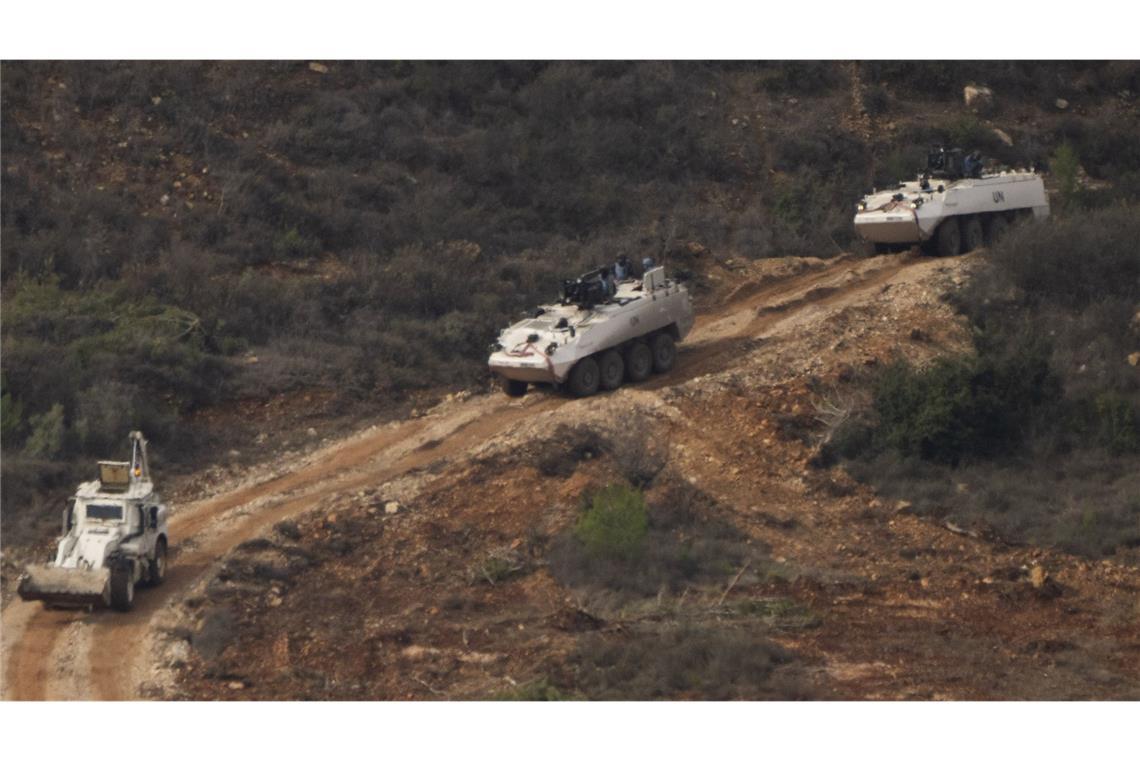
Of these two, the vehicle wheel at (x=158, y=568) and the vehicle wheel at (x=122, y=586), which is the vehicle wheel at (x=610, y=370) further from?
the vehicle wheel at (x=122, y=586)

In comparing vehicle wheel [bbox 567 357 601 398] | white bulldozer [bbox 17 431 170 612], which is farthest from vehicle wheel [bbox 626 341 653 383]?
white bulldozer [bbox 17 431 170 612]

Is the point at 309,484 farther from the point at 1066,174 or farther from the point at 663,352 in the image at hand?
the point at 1066,174

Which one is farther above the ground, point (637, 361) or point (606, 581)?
point (637, 361)

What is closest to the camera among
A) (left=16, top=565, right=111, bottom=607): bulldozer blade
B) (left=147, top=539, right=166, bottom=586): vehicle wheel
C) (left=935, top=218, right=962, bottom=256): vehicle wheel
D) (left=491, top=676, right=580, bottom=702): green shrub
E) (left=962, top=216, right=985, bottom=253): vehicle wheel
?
(left=491, top=676, right=580, bottom=702): green shrub

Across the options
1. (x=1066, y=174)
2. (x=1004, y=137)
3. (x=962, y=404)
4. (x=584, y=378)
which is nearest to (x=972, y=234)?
(x=1066, y=174)

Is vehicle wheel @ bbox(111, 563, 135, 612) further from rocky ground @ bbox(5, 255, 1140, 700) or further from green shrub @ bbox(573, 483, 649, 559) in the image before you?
green shrub @ bbox(573, 483, 649, 559)

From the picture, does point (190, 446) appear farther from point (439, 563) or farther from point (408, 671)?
point (408, 671)

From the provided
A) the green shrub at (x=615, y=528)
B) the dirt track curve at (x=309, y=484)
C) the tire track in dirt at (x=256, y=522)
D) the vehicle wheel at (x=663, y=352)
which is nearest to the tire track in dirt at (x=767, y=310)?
the dirt track curve at (x=309, y=484)
